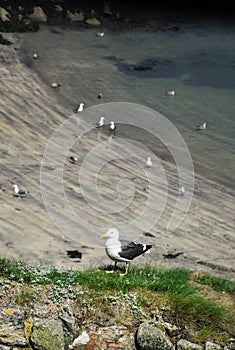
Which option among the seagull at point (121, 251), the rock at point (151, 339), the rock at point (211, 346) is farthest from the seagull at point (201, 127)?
the rock at point (151, 339)

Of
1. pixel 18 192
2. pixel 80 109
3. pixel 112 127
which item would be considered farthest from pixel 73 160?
pixel 80 109

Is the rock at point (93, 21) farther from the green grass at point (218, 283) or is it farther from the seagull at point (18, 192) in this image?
the green grass at point (218, 283)

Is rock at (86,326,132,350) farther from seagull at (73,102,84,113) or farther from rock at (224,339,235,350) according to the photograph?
seagull at (73,102,84,113)

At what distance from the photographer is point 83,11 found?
30.1 meters

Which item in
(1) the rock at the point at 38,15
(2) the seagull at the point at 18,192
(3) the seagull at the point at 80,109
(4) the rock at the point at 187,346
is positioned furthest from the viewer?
(1) the rock at the point at 38,15

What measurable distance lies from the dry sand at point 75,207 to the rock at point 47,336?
2231 mm

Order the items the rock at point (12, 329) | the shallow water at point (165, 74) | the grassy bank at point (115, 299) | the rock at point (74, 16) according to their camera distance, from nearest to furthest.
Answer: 1. the rock at point (12, 329)
2. the grassy bank at point (115, 299)
3. the shallow water at point (165, 74)
4. the rock at point (74, 16)

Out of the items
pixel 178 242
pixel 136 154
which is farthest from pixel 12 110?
pixel 178 242

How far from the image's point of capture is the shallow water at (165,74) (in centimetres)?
1769

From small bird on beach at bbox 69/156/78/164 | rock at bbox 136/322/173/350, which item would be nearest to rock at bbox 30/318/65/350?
rock at bbox 136/322/173/350

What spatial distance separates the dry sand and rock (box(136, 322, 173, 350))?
216 cm

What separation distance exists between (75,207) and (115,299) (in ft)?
16.6

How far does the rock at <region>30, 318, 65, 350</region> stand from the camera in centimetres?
675

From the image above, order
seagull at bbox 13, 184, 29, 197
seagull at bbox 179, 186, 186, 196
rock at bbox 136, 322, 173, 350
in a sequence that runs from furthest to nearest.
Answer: seagull at bbox 179, 186, 186, 196
seagull at bbox 13, 184, 29, 197
rock at bbox 136, 322, 173, 350
